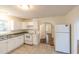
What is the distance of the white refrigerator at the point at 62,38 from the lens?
377 centimetres

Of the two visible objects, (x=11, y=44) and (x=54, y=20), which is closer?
(x=11, y=44)

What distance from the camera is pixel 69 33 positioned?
12.3 feet

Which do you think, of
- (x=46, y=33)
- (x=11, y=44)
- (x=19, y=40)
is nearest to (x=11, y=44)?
(x=11, y=44)

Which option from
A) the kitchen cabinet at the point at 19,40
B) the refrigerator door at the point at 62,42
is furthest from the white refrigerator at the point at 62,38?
the kitchen cabinet at the point at 19,40

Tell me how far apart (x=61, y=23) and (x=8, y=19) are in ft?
7.14

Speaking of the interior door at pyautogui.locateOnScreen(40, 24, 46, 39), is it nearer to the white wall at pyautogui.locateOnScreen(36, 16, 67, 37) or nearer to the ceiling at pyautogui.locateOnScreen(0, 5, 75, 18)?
the white wall at pyautogui.locateOnScreen(36, 16, 67, 37)

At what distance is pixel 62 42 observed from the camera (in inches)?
155

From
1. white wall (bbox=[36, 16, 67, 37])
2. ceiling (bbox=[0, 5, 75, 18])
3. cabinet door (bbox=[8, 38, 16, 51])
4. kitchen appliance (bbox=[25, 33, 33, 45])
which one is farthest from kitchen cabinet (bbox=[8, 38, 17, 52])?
white wall (bbox=[36, 16, 67, 37])

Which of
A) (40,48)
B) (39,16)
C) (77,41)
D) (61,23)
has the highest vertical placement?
(39,16)

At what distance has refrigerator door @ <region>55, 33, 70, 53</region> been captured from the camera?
3798 mm

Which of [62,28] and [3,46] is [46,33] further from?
[3,46]

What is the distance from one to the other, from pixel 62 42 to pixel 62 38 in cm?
16
